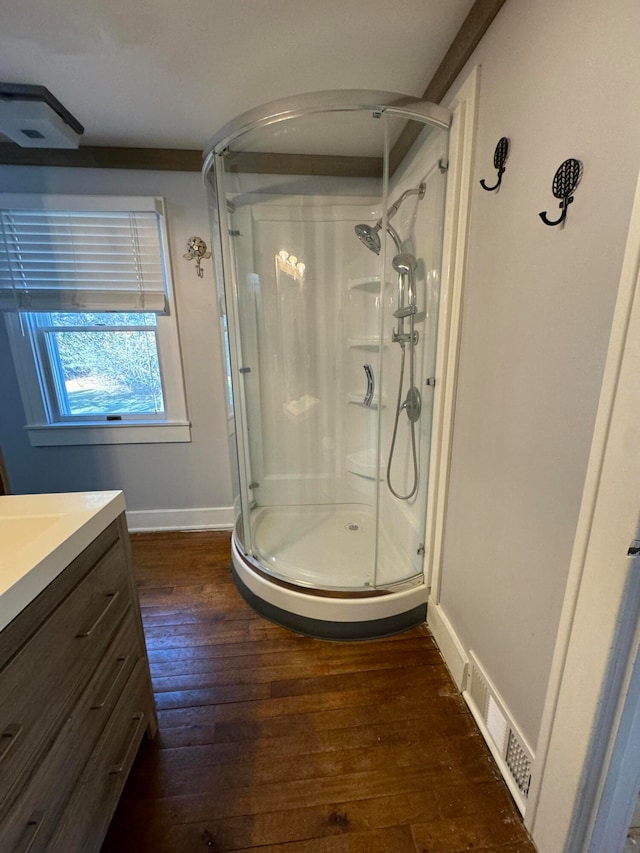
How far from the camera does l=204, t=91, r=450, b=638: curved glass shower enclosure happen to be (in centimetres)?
160

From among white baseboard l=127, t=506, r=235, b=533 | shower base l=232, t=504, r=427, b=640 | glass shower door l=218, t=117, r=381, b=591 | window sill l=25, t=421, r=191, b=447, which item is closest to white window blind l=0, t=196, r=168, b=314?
glass shower door l=218, t=117, r=381, b=591

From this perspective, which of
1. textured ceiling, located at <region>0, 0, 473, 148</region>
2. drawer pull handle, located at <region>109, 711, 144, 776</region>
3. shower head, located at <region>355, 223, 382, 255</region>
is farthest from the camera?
shower head, located at <region>355, 223, 382, 255</region>

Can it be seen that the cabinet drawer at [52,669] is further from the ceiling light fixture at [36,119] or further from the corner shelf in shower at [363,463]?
the ceiling light fixture at [36,119]

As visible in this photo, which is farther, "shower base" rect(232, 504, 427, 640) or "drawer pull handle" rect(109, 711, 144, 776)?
"shower base" rect(232, 504, 427, 640)

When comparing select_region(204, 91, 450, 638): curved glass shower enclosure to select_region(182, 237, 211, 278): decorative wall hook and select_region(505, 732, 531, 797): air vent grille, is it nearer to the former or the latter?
select_region(182, 237, 211, 278): decorative wall hook

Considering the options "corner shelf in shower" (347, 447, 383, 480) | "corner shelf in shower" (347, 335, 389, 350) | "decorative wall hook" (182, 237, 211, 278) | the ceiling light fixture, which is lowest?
"corner shelf in shower" (347, 447, 383, 480)

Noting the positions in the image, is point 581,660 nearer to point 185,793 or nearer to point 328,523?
point 185,793

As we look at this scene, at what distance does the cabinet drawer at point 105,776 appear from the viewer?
78cm

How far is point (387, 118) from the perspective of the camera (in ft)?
4.78

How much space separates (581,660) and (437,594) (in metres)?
0.89

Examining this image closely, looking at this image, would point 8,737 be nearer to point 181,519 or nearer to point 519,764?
point 519,764

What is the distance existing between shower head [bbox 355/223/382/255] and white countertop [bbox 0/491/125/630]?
5.74 ft

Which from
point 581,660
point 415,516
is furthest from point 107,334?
point 581,660

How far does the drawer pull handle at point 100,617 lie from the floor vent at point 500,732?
1.19 meters
